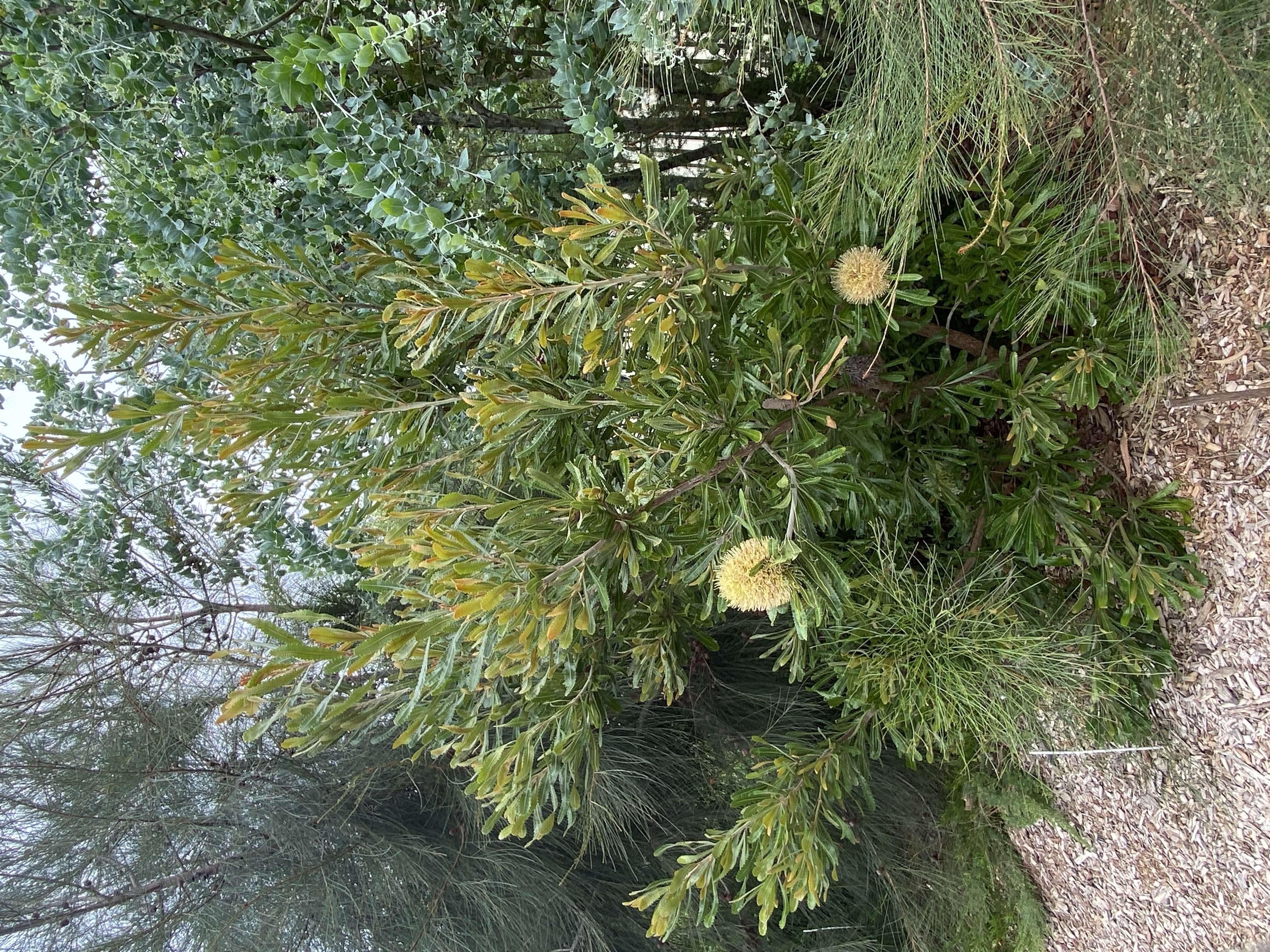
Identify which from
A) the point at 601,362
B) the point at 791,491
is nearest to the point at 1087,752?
the point at 791,491

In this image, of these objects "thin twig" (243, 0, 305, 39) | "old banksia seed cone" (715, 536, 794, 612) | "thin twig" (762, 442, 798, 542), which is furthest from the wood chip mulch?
"thin twig" (243, 0, 305, 39)

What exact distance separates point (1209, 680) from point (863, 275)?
1.25m

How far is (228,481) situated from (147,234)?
19.5 inches

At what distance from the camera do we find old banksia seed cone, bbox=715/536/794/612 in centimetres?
105

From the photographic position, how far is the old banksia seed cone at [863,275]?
123cm

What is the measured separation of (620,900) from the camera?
7.04 ft

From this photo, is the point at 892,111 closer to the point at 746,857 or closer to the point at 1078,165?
the point at 1078,165

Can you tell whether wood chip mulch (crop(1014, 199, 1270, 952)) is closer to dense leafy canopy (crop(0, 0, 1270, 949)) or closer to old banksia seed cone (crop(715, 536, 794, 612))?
dense leafy canopy (crop(0, 0, 1270, 949))

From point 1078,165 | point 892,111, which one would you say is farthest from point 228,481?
point 1078,165

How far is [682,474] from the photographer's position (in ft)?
4.07

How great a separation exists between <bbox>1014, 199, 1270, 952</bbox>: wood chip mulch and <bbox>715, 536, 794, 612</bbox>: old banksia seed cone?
1.08 meters

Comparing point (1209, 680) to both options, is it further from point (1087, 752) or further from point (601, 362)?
point (601, 362)

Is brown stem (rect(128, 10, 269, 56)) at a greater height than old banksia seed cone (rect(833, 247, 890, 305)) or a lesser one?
greater

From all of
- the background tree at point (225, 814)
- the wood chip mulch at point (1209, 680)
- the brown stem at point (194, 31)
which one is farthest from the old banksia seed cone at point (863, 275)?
the background tree at point (225, 814)
